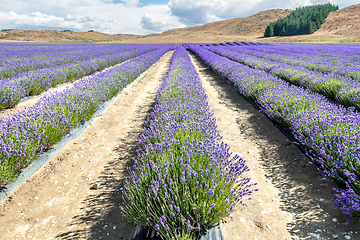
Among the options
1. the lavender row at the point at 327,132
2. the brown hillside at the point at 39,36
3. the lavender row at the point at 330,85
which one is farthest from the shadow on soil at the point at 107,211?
the brown hillside at the point at 39,36

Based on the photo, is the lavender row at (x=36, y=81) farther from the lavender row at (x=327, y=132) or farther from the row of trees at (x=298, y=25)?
the row of trees at (x=298, y=25)

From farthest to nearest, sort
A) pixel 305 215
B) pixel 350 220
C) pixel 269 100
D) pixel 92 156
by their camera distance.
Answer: pixel 269 100, pixel 92 156, pixel 305 215, pixel 350 220

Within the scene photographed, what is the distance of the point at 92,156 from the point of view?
384 cm

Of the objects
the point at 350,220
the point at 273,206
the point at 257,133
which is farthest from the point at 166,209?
the point at 257,133

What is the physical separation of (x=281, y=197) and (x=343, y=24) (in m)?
79.4

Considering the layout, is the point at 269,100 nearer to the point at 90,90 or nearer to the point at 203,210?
the point at 203,210

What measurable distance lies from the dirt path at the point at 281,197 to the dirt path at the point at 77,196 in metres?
1.48

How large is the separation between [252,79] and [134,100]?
438cm

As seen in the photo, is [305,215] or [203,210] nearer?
[203,210]

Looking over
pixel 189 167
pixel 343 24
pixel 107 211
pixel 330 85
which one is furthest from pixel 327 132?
pixel 343 24

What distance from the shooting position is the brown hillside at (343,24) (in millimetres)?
53206

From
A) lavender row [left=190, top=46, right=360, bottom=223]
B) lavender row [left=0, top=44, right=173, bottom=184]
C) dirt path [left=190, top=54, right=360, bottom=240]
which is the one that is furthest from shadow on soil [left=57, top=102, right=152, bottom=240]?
lavender row [left=190, top=46, right=360, bottom=223]

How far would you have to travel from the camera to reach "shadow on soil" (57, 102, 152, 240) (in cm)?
217

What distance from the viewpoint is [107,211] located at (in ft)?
8.21
